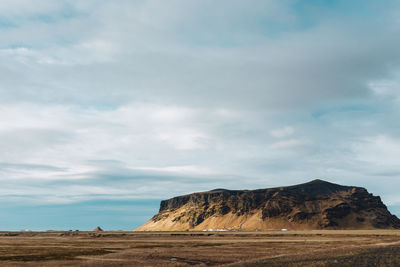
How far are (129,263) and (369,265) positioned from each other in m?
28.8

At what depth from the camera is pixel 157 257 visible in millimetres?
56250

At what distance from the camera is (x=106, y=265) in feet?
156

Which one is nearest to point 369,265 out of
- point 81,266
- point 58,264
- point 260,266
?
point 260,266

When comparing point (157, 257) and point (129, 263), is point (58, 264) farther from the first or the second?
point (157, 257)

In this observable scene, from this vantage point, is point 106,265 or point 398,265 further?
point 106,265

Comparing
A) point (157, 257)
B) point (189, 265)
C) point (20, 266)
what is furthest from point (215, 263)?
point (20, 266)

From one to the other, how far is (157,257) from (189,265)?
421 inches

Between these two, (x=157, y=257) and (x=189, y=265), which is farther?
(x=157, y=257)

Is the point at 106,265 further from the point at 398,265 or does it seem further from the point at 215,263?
the point at 398,265

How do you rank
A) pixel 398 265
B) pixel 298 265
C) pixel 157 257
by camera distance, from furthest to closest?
1. pixel 157 257
2. pixel 298 265
3. pixel 398 265

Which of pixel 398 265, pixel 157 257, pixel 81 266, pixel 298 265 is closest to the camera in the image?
pixel 398 265

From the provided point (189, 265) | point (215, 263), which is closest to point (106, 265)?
point (189, 265)

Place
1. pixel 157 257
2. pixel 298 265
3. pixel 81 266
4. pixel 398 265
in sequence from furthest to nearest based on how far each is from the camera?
pixel 157 257 → pixel 81 266 → pixel 298 265 → pixel 398 265

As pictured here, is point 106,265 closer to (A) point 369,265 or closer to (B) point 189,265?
(B) point 189,265
